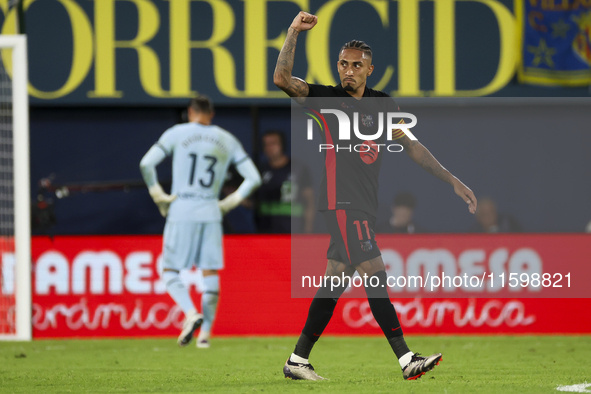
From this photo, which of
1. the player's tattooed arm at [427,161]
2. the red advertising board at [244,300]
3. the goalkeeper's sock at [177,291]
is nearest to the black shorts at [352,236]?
the player's tattooed arm at [427,161]

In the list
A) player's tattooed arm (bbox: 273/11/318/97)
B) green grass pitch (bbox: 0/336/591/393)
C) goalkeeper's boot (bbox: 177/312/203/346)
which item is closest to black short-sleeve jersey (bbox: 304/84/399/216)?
player's tattooed arm (bbox: 273/11/318/97)

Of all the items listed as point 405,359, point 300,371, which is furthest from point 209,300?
point 405,359

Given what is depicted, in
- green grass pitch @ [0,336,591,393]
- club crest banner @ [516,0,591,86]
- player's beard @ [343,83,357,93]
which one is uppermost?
club crest banner @ [516,0,591,86]

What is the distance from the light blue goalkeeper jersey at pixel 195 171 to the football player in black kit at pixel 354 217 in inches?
114

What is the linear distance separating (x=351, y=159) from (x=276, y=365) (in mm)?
1794

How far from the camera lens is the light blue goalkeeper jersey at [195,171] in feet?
25.7

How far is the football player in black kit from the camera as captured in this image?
16.0 feet

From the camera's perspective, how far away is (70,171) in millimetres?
10320

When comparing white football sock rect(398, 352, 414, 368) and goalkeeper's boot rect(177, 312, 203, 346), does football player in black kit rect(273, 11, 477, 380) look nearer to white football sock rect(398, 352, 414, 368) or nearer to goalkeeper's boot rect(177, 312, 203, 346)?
white football sock rect(398, 352, 414, 368)

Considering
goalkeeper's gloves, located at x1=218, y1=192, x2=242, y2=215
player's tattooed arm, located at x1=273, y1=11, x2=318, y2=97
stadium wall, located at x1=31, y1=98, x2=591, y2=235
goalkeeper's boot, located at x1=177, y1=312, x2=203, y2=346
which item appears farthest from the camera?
stadium wall, located at x1=31, y1=98, x2=591, y2=235

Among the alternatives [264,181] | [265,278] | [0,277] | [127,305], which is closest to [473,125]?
[264,181]

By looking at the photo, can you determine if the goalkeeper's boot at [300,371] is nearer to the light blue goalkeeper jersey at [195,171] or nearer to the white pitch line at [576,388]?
the white pitch line at [576,388]

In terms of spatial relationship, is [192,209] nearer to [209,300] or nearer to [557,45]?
[209,300]

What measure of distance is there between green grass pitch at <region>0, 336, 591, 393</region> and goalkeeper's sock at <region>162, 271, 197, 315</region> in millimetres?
353
